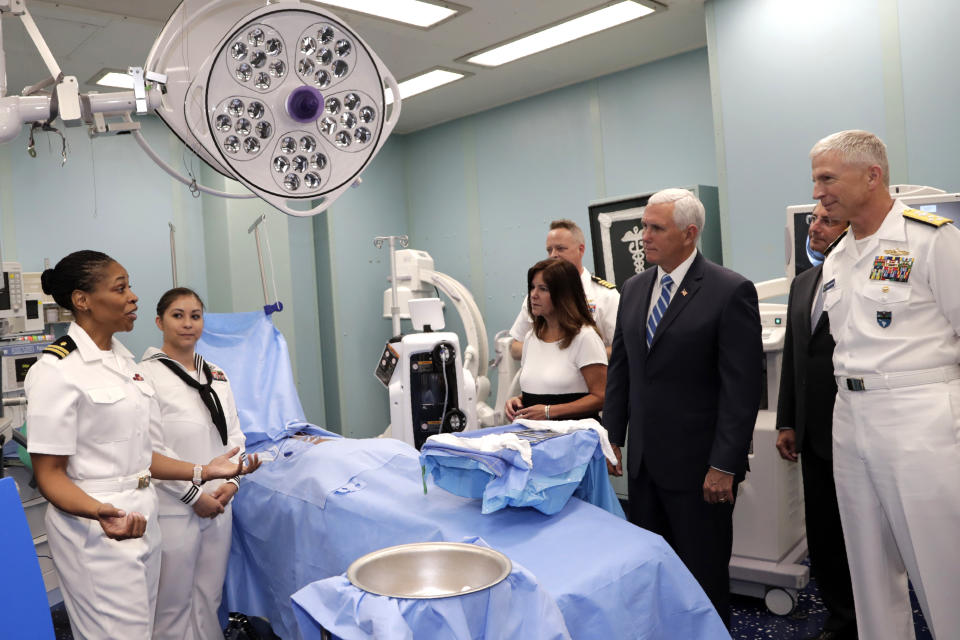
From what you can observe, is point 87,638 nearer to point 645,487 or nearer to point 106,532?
point 106,532

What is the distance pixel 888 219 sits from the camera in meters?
Result: 2.04

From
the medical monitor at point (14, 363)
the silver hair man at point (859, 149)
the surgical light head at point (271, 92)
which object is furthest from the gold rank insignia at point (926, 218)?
the medical monitor at point (14, 363)

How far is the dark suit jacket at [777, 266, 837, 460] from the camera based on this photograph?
252 centimetres

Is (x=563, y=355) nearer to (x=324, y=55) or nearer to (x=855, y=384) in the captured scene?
(x=855, y=384)

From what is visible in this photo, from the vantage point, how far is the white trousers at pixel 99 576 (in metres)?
1.90

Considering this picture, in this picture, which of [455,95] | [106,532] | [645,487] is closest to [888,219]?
[645,487]

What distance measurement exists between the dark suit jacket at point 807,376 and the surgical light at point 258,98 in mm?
1639

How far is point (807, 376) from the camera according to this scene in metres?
2.58

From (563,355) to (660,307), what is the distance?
0.65 m

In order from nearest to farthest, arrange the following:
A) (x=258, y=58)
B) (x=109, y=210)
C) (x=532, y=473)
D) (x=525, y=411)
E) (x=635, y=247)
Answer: (x=258, y=58) < (x=532, y=473) < (x=525, y=411) < (x=635, y=247) < (x=109, y=210)

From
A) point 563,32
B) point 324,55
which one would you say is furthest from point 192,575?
point 563,32

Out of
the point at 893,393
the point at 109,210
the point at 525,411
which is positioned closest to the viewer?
the point at 893,393

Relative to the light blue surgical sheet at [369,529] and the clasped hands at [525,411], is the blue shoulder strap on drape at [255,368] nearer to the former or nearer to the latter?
the light blue surgical sheet at [369,529]

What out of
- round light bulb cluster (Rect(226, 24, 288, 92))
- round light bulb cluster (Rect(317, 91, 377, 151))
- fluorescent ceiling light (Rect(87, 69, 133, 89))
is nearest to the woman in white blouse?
round light bulb cluster (Rect(317, 91, 377, 151))
